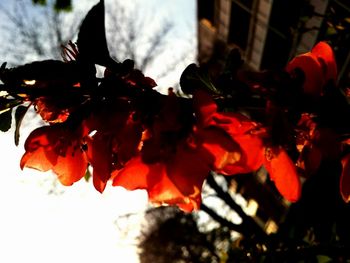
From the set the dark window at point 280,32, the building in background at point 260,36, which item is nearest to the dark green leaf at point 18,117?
the building in background at point 260,36

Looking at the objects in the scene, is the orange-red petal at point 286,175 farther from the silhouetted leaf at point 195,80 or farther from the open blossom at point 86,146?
the open blossom at point 86,146

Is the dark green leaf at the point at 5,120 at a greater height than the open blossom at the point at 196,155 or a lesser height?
lesser

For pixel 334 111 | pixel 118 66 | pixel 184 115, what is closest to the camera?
pixel 334 111

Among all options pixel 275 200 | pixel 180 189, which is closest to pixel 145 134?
pixel 180 189

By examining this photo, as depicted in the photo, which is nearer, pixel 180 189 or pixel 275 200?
pixel 180 189

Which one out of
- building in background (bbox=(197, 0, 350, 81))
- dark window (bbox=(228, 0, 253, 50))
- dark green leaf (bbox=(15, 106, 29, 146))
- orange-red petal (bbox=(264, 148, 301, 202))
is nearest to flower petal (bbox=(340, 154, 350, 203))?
orange-red petal (bbox=(264, 148, 301, 202))

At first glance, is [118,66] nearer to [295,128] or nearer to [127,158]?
[127,158]

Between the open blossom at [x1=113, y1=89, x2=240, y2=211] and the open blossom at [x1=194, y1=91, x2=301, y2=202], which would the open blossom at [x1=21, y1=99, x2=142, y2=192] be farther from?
the open blossom at [x1=194, y1=91, x2=301, y2=202]

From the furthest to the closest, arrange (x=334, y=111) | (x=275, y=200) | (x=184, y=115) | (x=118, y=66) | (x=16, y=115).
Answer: (x=275, y=200) → (x=16, y=115) → (x=118, y=66) → (x=184, y=115) → (x=334, y=111)
